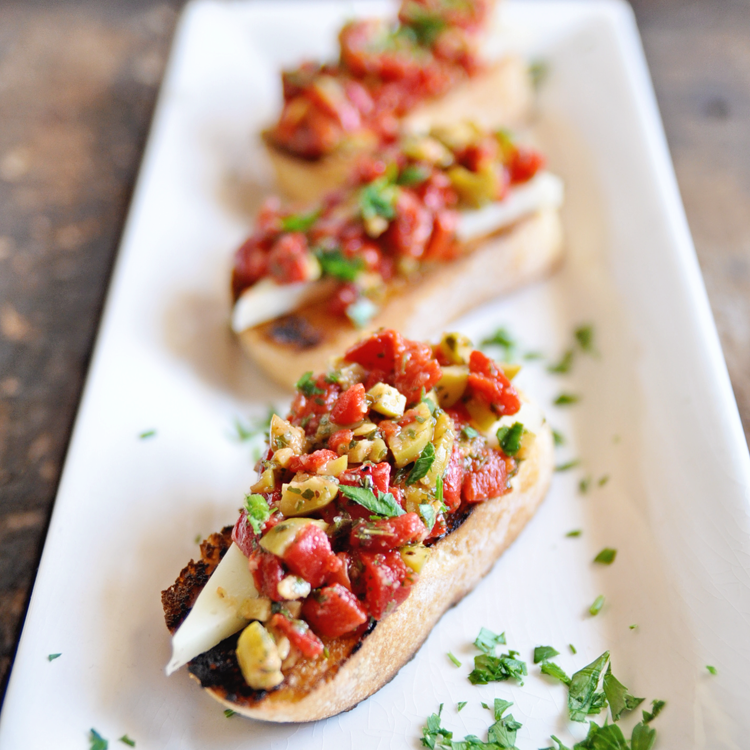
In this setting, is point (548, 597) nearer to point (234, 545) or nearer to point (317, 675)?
point (317, 675)

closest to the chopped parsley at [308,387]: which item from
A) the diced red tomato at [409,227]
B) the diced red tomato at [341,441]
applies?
the diced red tomato at [341,441]

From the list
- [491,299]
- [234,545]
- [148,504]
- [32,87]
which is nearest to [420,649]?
[234,545]

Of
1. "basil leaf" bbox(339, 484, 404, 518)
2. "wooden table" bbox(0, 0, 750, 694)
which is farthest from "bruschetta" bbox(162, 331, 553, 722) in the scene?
"wooden table" bbox(0, 0, 750, 694)

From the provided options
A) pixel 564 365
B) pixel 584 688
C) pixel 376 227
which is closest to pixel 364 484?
pixel 584 688

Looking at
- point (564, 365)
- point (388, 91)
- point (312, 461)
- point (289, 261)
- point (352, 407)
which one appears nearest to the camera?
point (312, 461)

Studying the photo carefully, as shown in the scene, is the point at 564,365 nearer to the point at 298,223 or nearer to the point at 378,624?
the point at 298,223

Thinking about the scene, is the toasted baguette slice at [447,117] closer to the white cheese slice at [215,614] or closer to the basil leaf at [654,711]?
the white cheese slice at [215,614]

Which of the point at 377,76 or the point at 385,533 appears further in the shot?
the point at 377,76
